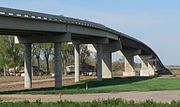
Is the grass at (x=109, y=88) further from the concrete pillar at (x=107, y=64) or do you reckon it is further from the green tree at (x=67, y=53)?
→ the green tree at (x=67, y=53)

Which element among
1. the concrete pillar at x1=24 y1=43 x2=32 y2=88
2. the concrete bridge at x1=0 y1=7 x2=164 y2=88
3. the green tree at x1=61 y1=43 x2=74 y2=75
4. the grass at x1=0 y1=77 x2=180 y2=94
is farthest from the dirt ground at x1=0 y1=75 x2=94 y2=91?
the green tree at x1=61 y1=43 x2=74 y2=75

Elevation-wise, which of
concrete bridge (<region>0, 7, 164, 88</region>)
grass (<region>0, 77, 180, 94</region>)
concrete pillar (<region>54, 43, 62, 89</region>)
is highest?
concrete bridge (<region>0, 7, 164, 88</region>)

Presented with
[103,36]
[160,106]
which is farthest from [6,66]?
[160,106]

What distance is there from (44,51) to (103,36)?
54033mm

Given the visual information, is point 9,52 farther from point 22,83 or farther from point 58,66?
point 58,66

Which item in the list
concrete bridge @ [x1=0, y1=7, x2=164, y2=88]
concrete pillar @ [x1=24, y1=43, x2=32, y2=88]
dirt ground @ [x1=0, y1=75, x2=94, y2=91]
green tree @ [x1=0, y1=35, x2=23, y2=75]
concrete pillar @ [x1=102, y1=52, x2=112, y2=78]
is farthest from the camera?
green tree @ [x1=0, y1=35, x2=23, y2=75]

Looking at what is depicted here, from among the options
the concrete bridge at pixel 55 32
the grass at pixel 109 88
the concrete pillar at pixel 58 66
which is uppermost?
the concrete bridge at pixel 55 32

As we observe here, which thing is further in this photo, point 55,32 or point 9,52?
point 9,52

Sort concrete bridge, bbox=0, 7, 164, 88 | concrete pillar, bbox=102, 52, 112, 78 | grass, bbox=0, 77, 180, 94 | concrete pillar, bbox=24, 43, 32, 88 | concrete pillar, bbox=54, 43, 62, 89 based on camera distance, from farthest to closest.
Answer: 1. concrete pillar, bbox=102, 52, 112, 78
2. concrete pillar, bbox=24, 43, 32, 88
3. concrete pillar, bbox=54, 43, 62, 89
4. concrete bridge, bbox=0, 7, 164, 88
5. grass, bbox=0, 77, 180, 94

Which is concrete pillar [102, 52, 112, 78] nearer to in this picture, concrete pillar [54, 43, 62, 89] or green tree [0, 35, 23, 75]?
green tree [0, 35, 23, 75]

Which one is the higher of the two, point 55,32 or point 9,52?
point 9,52

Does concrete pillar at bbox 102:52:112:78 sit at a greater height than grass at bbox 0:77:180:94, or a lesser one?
greater

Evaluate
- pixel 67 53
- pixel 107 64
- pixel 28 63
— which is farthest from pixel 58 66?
pixel 67 53

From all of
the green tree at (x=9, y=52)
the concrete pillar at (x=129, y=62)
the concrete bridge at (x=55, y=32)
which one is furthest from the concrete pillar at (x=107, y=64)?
the green tree at (x=9, y=52)
